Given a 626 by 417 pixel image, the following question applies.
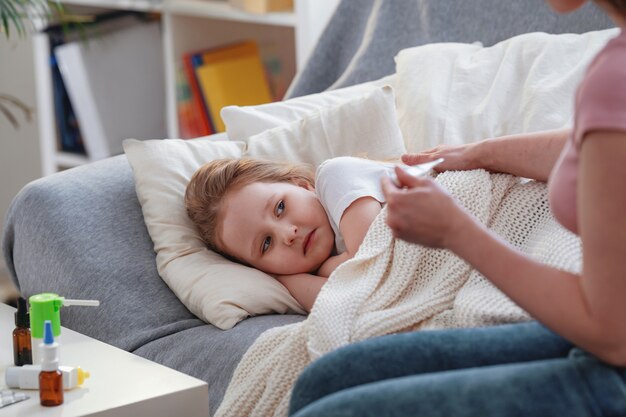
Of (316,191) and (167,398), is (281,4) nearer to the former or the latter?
Result: (316,191)

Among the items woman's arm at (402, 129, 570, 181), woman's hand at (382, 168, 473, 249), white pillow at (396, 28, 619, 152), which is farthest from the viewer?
white pillow at (396, 28, 619, 152)

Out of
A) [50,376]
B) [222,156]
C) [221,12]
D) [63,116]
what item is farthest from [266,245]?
[63,116]

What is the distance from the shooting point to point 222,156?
1979 mm

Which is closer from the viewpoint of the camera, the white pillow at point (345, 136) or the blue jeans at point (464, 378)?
the blue jeans at point (464, 378)

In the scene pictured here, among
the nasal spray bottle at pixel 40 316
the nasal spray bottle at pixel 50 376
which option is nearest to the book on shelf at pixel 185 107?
the nasal spray bottle at pixel 40 316

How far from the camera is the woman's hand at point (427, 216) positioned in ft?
3.48

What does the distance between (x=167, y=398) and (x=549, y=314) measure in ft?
1.65

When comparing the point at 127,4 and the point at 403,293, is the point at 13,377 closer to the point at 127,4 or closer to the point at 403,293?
the point at 403,293

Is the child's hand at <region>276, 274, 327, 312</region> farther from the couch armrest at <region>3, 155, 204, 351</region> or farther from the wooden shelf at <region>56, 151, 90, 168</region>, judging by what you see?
the wooden shelf at <region>56, 151, 90, 168</region>

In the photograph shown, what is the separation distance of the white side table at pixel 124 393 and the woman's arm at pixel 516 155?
55 centimetres

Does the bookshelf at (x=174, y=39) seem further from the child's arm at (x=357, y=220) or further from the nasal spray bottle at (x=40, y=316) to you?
the nasal spray bottle at (x=40, y=316)

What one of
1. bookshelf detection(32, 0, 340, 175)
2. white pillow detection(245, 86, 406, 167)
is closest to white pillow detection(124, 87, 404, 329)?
white pillow detection(245, 86, 406, 167)

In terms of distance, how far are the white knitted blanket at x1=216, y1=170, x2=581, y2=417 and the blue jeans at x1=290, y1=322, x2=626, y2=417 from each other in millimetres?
173

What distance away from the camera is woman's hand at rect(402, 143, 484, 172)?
1.60 m
